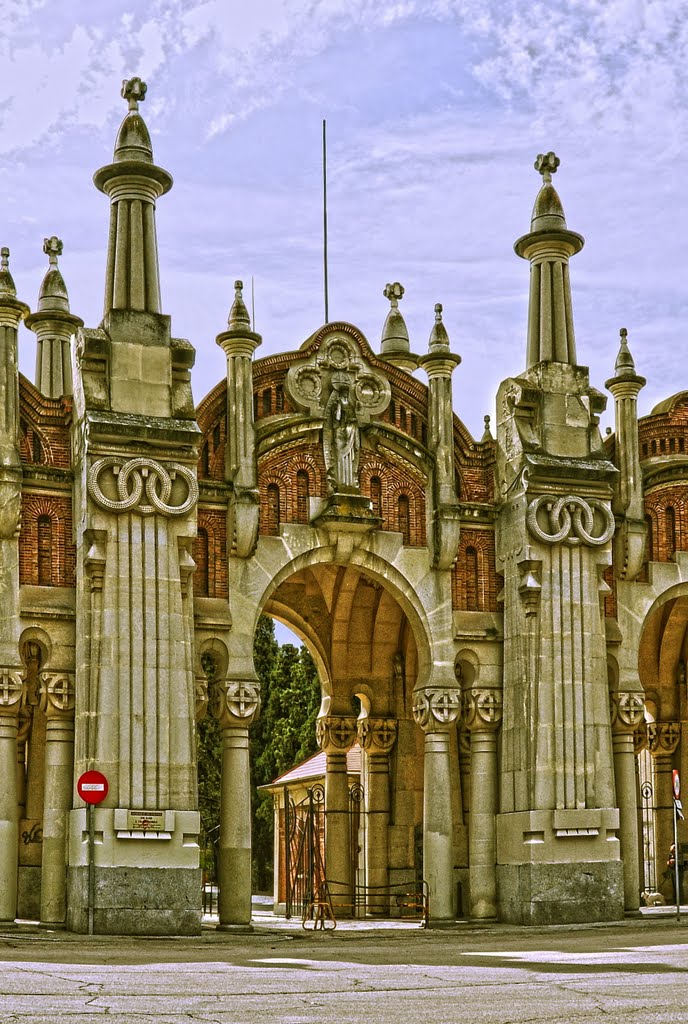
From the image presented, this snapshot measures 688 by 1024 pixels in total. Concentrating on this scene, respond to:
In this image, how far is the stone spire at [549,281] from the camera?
31.4 metres

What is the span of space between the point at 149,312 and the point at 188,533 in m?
3.91

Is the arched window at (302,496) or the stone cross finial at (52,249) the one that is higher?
the stone cross finial at (52,249)

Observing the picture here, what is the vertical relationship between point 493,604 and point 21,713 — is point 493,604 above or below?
above

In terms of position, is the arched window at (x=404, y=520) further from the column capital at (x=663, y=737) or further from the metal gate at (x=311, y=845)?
the column capital at (x=663, y=737)

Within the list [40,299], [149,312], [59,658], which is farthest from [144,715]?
[40,299]

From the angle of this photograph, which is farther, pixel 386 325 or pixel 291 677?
pixel 291 677

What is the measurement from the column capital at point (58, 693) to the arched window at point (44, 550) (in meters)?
1.55

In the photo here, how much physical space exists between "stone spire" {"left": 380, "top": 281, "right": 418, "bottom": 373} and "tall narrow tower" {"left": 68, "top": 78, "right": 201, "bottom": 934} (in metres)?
11.2

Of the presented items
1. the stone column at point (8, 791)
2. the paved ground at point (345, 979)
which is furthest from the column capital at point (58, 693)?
the paved ground at point (345, 979)

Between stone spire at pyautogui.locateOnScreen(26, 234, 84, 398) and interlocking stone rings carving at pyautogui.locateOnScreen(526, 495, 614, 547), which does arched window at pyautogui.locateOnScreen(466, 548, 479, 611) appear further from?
stone spire at pyautogui.locateOnScreen(26, 234, 84, 398)

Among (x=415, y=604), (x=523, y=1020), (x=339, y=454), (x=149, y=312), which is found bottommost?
(x=523, y=1020)

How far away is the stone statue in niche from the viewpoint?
29.8m

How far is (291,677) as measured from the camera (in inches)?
2414

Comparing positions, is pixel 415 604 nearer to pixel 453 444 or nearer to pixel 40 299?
pixel 453 444
